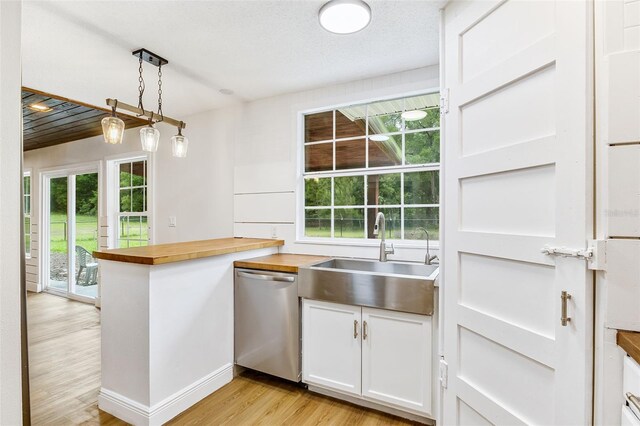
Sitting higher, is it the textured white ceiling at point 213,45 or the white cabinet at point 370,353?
the textured white ceiling at point 213,45

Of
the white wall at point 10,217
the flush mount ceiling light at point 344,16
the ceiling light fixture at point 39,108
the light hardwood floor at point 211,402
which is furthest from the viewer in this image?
the ceiling light fixture at point 39,108

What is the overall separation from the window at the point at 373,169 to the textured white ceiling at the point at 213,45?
0.35 meters

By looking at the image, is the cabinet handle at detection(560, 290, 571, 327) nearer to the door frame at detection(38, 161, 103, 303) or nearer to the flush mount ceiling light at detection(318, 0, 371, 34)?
the flush mount ceiling light at detection(318, 0, 371, 34)

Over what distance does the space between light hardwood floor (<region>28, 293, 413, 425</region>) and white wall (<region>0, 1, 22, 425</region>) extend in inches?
60.5

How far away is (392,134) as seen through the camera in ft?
8.57

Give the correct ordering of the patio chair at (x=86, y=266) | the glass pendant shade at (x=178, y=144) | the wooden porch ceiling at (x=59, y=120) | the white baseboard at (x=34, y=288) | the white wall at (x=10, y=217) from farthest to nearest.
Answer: the white baseboard at (x=34, y=288), the patio chair at (x=86, y=266), the wooden porch ceiling at (x=59, y=120), the glass pendant shade at (x=178, y=144), the white wall at (x=10, y=217)

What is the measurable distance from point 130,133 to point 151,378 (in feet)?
11.2

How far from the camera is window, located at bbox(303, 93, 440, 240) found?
246 centimetres

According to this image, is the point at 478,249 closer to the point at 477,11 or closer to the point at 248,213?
the point at 477,11

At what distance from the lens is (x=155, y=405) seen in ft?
6.01

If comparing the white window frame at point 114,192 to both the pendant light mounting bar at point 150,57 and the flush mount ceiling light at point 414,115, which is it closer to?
the pendant light mounting bar at point 150,57

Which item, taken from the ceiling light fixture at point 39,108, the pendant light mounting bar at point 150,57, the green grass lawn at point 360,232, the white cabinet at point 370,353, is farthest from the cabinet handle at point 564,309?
the ceiling light fixture at point 39,108

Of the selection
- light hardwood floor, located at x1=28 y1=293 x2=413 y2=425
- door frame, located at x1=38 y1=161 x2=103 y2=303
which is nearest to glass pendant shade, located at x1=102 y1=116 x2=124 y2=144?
light hardwood floor, located at x1=28 y1=293 x2=413 y2=425

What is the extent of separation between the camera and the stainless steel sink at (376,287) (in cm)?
179
